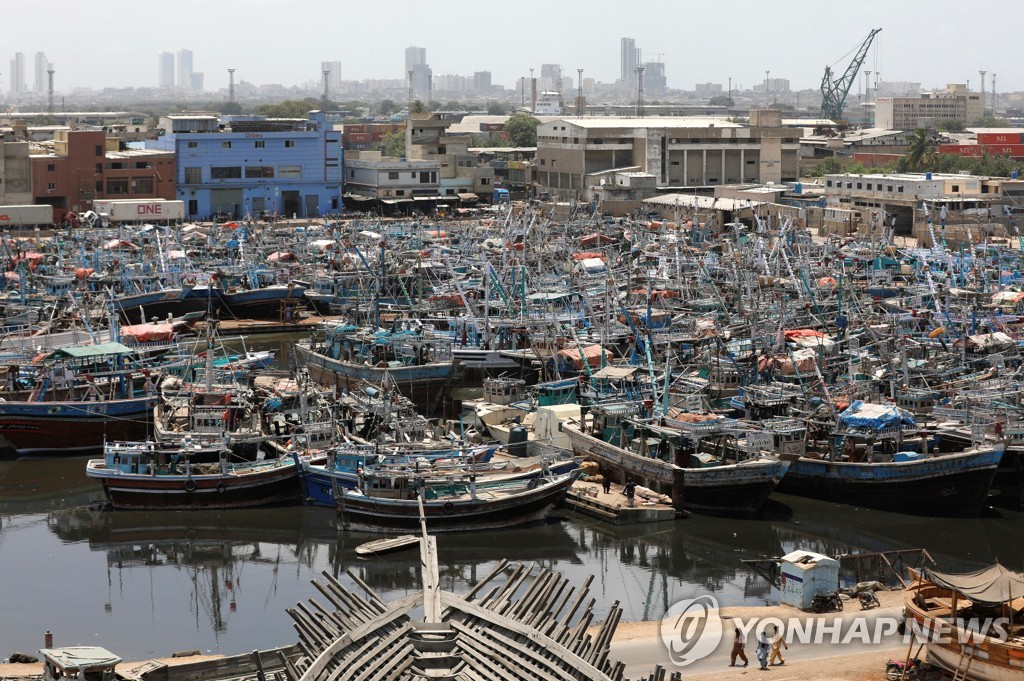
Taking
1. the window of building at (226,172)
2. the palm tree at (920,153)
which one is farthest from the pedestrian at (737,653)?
the palm tree at (920,153)

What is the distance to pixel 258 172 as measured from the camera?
188 ft

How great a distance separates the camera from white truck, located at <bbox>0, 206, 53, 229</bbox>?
51.1m

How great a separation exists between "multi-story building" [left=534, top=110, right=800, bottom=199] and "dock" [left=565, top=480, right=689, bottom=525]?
4016 centimetres

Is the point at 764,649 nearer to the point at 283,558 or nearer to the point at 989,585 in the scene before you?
the point at 989,585

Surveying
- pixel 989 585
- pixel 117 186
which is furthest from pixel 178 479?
pixel 117 186

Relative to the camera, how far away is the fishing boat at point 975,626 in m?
13.0

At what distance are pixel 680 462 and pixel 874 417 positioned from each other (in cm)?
297

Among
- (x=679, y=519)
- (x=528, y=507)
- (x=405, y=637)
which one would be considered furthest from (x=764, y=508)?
(x=405, y=637)

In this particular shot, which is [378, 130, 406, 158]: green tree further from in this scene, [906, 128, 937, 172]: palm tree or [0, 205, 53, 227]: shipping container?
[0, 205, 53, 227]: shipping container

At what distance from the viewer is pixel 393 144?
88.8 meters

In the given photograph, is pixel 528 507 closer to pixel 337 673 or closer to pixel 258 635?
pixel 258 635

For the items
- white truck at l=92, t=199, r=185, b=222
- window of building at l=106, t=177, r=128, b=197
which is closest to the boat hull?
white truck at l=92, t=199, r=185, b=222

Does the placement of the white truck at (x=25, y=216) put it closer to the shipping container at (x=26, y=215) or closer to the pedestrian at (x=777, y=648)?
the shipping container at (x=26, y=215)

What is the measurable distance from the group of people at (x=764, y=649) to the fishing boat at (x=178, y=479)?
28.0 ft
